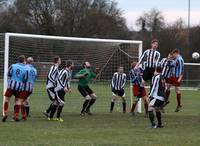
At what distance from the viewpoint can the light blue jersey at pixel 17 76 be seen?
19.3 m

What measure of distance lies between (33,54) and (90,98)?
4329mm

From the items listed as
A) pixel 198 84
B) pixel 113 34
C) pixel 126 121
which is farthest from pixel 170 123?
pixel 113 34

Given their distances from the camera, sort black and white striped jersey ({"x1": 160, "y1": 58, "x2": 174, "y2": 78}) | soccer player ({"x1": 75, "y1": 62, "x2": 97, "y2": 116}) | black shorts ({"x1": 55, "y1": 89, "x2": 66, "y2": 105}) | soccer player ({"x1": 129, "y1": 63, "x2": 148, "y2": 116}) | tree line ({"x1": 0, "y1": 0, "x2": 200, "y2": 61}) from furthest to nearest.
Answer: tree line ({"x1": 0, "y1": 0, "x2": 200, "y2": 61}) → soccer player ({"x1": 75, "y1": 62, "x2": 97, "y2": 116}) → soccer player ({"x1": 129, "y1": 63, "x2": 148, "y2": 116}) → black and white striped jersey ({"x1": 160, "y1": 58, "x2": 174, "y2": 78}) → black shorts ({"x1": 55, "y1": 89, "x2": 66, "y2": 105})

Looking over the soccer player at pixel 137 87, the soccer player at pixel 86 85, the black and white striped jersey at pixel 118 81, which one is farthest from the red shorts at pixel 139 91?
the soccer player at pixel 86 85

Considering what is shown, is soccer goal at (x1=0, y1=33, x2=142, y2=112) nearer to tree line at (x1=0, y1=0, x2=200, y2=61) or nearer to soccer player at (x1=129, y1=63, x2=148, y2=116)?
soccer player at (x1=129, y1=63, x2=148, y2=116)

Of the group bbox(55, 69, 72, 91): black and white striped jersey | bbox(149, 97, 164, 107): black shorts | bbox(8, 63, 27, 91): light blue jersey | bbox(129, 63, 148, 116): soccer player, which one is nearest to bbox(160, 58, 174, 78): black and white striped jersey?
bbox(129, 63, 148, 116): soccer player

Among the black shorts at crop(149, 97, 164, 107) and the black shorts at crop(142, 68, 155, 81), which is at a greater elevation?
the black shorts at crop(142, 68, 155, 81)

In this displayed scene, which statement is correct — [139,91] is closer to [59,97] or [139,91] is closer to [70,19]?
[59,97]

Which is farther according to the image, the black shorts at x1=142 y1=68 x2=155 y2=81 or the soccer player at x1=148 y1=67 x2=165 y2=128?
the black shorts at x1=142 y1=68 x2=155 y2=81

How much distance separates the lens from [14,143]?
13625 millimetres

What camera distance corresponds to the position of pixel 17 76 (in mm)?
19312

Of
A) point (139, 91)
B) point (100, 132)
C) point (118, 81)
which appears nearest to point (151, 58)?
point (139, 91)

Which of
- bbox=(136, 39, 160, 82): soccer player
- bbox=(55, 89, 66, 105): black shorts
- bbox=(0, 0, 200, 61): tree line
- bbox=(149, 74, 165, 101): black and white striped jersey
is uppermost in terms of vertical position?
bbox=(0, 0, 200, 61): tree line

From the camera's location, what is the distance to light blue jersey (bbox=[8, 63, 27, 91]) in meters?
19.3
